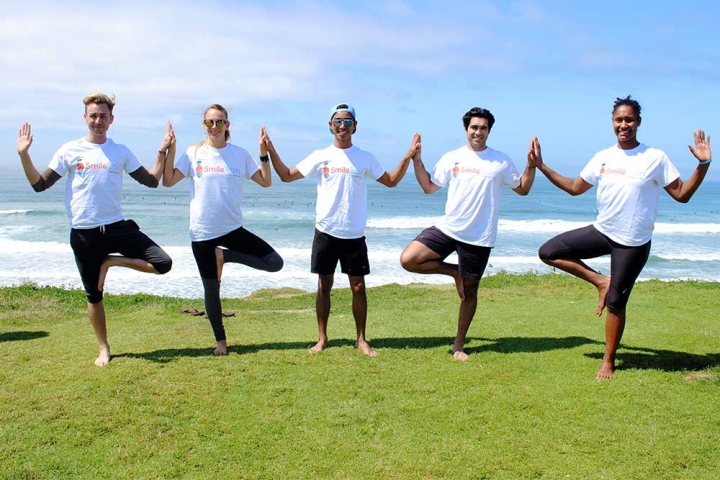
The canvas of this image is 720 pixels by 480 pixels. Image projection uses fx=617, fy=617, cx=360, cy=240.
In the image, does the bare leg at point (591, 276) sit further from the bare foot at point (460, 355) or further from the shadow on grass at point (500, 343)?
the bare foot at point (460, 355)

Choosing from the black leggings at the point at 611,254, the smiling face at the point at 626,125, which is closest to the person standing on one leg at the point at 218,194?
the black leggings at the point at 611,254

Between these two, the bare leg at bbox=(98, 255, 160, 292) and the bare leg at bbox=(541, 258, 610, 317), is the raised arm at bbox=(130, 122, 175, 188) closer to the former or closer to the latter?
the bare leg at bbox=(98, 255, 160, 292)

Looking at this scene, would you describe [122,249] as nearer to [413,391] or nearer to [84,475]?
[84,475]

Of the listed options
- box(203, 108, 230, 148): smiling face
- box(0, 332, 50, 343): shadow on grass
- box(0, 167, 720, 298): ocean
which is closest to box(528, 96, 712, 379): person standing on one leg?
box(203, 108, 230, 148): smiling face

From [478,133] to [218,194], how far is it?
267cm

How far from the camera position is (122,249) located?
604 centimetres

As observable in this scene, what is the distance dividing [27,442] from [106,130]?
3.02 metres

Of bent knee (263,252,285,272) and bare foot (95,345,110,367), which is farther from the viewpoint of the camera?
bent knee (263,252,285,272)

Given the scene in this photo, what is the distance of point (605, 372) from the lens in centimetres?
578

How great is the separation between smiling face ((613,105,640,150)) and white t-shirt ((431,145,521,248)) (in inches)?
40.2

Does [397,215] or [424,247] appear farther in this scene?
[397,215]

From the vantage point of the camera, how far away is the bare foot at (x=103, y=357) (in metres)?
5.97

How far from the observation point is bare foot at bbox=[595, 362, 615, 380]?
5738 millimetres

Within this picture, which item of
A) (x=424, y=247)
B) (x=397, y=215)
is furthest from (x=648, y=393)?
(x=397, y=215)
